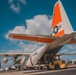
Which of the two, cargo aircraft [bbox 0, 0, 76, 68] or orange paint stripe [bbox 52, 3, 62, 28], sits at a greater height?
orange paint stripe [bbox 52, 3, 62, 28]

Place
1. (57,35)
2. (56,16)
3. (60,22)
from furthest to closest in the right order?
(57,35) < (56,16) < (60,22)

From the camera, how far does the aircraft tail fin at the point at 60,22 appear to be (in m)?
19.3

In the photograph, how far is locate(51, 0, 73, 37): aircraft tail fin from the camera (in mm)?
19344

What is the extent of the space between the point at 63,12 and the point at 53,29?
11.9 ft

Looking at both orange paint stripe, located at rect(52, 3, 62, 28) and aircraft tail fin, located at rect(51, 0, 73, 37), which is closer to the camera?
aircraft tail fin, located at rect(51, 0, 73, 37)

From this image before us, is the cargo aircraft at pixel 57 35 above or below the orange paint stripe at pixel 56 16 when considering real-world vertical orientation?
below

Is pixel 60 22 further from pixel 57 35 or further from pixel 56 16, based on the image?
pixel 57 35

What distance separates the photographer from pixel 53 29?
23.2 m

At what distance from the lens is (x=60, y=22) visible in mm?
20562

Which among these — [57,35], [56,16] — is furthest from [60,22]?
[57,35]

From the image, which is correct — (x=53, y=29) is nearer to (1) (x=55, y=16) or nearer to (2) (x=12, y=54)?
(1) (x=55, y=16)

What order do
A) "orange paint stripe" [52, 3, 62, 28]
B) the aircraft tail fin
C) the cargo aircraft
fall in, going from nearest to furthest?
the cargo aircraft < the aircraft tail fin < "orange paint stripe" [52, 3, 62, 28]

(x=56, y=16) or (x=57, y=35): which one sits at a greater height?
(x=56, y=16)

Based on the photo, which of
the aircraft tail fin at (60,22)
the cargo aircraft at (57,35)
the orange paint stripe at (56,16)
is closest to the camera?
the cargo aircraft at (57,35)
